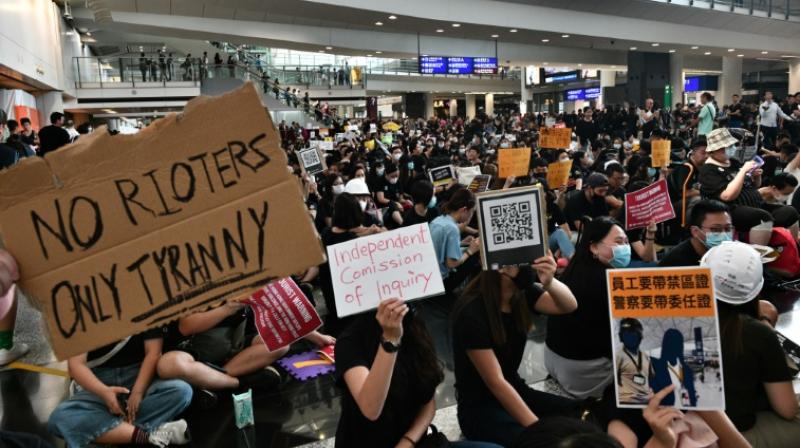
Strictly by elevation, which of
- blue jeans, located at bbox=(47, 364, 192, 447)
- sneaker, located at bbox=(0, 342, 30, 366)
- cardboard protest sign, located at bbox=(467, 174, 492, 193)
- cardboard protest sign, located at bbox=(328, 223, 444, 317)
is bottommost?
sneaker, located at bbox=(0, 342, 30, 366)

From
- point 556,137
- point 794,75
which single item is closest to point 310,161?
point 556,137

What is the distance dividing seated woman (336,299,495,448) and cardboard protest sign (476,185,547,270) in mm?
496

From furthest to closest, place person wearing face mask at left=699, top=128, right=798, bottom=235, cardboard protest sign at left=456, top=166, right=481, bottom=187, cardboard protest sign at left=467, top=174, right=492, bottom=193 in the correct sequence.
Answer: cardboard protest sign at left=456, top=166, right=481, bottom=187, cardboard protest sign at left=467, top=174, right=492, bottom=193, person wearing face mask at left=699, top=128, right=798, bottom=235

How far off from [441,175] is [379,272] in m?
6.56

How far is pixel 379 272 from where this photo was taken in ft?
7.39

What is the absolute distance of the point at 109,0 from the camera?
53.7 feet

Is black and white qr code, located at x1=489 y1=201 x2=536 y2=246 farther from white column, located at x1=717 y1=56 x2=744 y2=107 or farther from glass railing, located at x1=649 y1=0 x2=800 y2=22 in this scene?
white column, located at x1=717 y1=56 x2=744 y2=107

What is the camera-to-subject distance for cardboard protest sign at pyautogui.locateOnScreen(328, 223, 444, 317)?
2.23m

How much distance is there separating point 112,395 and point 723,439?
3195 millimetres

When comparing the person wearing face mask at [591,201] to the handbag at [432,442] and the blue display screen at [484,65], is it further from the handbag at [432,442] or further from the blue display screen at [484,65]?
the blue display screen at [484,65]

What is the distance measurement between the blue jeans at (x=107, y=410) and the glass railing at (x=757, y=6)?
19.9m

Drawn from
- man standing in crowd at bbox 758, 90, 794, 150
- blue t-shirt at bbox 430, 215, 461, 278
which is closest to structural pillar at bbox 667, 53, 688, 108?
man standing in crowd at bbox 758, 90, 794, 150

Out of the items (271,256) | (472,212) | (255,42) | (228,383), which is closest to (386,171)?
(472,212)

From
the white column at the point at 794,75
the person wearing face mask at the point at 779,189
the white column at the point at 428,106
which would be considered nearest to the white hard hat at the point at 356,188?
the person wearing face mask at the point at 779,189
